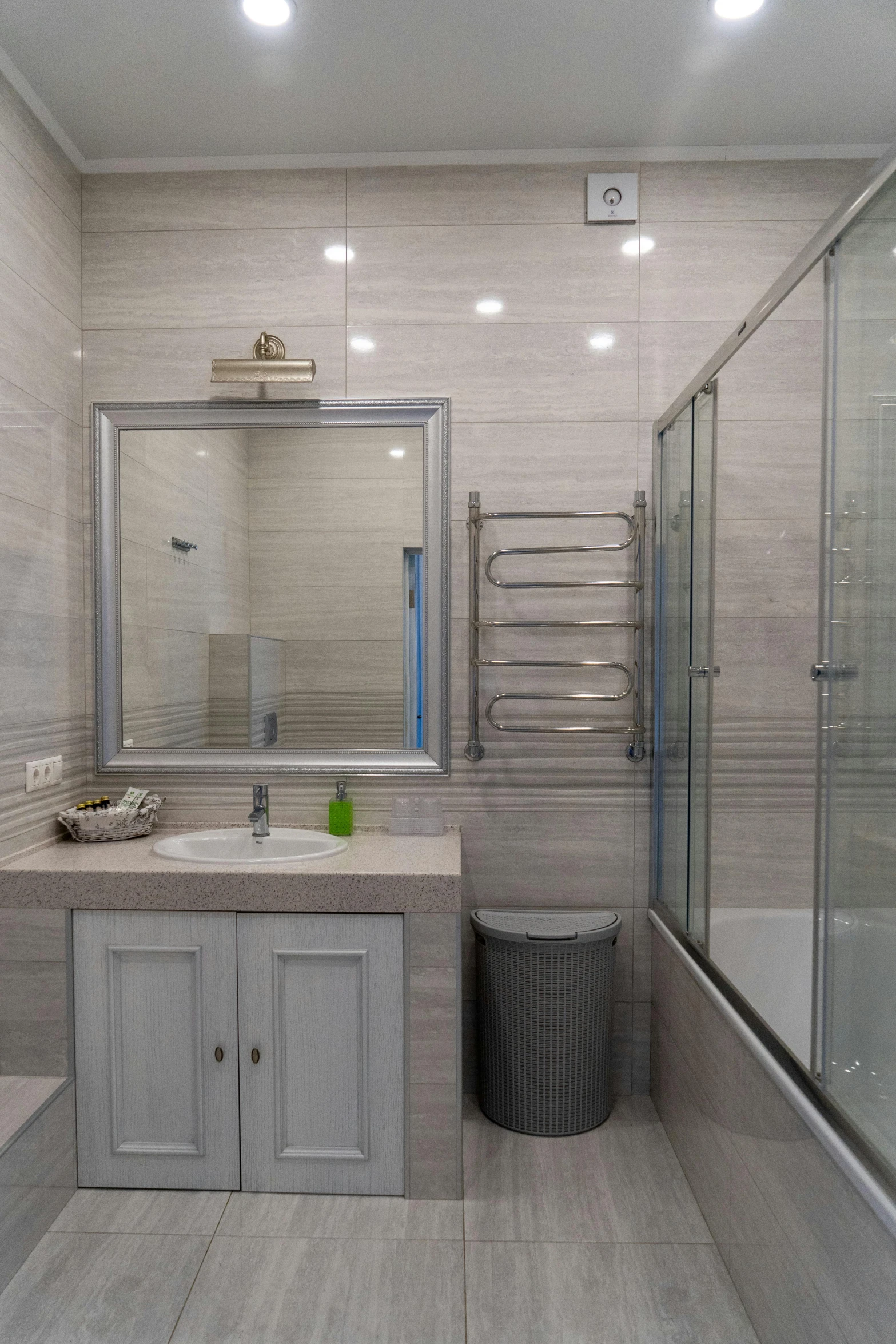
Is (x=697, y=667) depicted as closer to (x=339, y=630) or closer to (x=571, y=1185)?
(x=339, y=630)

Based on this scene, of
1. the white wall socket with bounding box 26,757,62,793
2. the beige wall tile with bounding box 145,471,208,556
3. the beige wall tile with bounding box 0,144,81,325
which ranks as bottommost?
the white wall socket with bounding box 26,757,62,793

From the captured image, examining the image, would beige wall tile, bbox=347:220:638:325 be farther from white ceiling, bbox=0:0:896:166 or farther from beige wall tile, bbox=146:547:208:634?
beige wall tile, bbox=146:547:208:634

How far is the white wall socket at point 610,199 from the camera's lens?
2.41 metres

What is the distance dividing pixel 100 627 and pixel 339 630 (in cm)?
70

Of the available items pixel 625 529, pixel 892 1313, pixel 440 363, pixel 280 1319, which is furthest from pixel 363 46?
pixel 280 1319

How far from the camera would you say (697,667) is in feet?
6.72

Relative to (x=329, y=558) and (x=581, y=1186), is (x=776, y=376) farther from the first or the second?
(x=581, y=1186)

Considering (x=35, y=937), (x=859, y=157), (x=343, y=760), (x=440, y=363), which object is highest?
(x=859, y=157)

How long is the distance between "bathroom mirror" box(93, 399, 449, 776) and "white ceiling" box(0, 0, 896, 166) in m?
0.72

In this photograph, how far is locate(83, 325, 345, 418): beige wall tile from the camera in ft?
8.08

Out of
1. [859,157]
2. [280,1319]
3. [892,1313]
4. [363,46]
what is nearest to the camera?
[892,1313]

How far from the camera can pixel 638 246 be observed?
243 cm

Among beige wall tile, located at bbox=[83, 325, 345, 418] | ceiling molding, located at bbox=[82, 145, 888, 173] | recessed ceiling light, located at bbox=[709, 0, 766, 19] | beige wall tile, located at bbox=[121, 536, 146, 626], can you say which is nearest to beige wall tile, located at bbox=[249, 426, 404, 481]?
beige wall tile, located at bbox=[83, 325, 345, 418]

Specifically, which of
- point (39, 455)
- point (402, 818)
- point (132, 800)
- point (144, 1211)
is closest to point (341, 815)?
point (402, 818)
